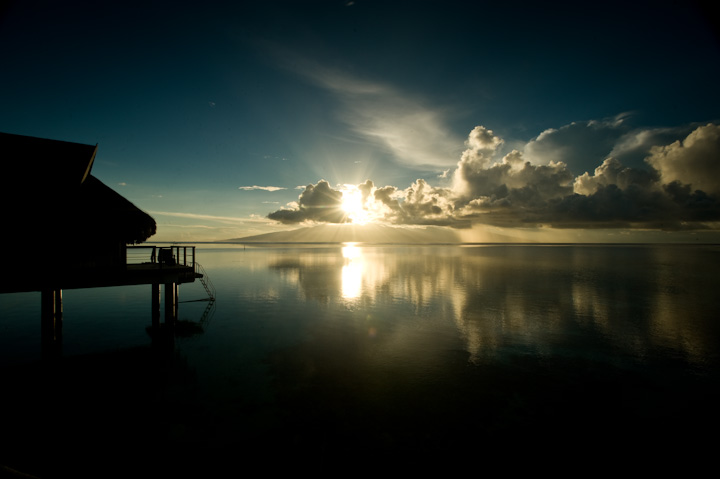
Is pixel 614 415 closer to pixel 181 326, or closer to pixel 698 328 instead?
pixel 698 328

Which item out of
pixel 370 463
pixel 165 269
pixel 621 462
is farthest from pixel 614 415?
pixel 165 269

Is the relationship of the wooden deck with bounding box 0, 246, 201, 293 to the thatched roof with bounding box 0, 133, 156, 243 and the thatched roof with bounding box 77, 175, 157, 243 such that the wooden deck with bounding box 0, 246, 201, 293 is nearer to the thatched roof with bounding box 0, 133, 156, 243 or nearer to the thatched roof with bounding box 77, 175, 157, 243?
the thatched roof with bounding box 0, 133, 156, 243

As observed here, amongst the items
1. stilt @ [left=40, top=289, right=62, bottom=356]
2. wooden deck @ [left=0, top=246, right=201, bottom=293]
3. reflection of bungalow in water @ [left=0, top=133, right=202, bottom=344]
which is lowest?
stilt @ [left=40, top=289, right=62, bottom=356]

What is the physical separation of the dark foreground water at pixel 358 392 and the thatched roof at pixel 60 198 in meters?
7.92

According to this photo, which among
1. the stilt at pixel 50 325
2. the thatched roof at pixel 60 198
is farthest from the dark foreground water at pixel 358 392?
the thatched roof at pixel 60 198

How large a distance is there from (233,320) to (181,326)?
14.0 feet

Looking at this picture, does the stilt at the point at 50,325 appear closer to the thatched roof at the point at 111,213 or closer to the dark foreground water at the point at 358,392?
the dark foreground water at the point at 358,392

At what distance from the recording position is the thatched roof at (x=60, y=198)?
50.5ft

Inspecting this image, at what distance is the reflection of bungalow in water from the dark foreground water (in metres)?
5.41

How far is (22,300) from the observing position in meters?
39.0

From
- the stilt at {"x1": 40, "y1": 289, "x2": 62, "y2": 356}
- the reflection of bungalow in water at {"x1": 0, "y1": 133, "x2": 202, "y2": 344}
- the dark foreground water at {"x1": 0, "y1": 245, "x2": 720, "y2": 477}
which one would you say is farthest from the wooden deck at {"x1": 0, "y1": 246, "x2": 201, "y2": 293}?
the dark foreground water at {"x1": 0, "y1": 245, "x2": 720, "y2": 477}

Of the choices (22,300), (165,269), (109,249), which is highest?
(109,249)

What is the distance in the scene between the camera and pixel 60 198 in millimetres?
15969

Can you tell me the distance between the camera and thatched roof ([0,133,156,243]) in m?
15.4
